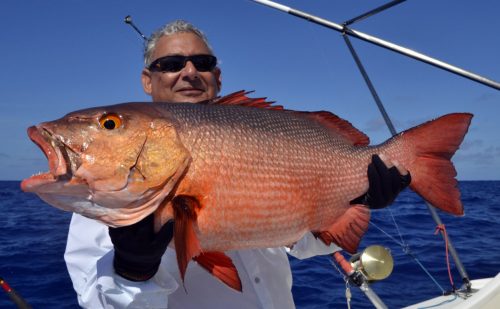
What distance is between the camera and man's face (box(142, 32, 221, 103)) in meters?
3.19

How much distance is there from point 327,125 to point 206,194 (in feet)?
3.41

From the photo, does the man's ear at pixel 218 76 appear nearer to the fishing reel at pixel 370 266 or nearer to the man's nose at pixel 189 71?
the man's nose at pixel 189 71

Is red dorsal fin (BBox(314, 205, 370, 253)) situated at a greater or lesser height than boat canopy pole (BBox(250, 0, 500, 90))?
A: lesser

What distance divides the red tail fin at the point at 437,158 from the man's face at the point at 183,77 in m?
1.56

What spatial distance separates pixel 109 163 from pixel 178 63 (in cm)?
163

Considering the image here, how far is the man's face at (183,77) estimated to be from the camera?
10.5ft

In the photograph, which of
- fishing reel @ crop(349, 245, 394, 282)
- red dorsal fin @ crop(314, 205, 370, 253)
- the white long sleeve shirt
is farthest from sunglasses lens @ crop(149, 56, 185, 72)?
fishing reel @ crop(349, 245, 394, 282)

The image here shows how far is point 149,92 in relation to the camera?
3.69 metres

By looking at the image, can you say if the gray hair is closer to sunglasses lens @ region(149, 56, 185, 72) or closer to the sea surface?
sunglasses lens @ region(149, 56, 185, 72)

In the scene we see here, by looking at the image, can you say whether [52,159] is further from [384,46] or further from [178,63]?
[384,46]

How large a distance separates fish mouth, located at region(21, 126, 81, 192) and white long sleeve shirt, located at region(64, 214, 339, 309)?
2.36ft

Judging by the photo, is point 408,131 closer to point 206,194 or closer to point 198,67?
point 206,194

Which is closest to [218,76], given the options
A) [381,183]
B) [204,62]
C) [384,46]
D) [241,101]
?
[204,62]

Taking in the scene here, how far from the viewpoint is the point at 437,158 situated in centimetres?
248
